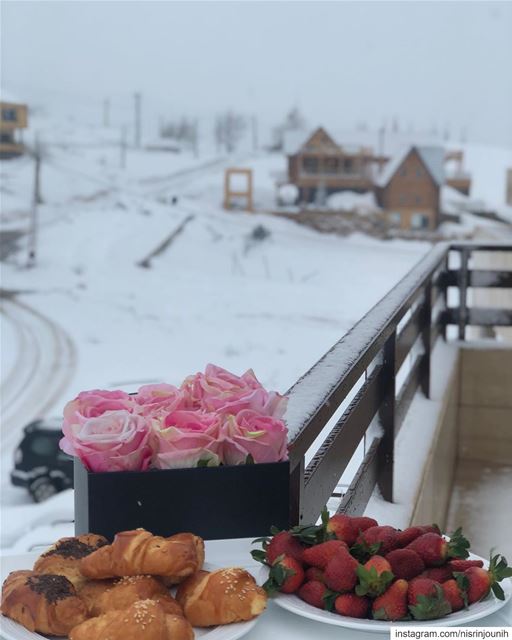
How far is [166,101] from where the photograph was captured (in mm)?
21922


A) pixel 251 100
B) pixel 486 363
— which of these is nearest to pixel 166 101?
pixel 251 100

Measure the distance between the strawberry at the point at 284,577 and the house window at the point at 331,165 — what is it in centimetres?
1709

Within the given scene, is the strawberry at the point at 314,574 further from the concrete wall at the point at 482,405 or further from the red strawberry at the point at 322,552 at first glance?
the concrete wall at the point at 482,405

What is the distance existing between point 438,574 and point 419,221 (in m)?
17.6

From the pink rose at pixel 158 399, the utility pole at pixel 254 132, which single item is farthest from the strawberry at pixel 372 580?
the utility pole at pixel 254 132

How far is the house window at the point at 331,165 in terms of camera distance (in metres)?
17.5

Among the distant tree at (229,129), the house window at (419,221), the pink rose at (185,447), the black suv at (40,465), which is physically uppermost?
the distant tree at (229,129)

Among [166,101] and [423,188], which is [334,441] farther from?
[166,101]

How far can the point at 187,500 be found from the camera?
28.0 inches

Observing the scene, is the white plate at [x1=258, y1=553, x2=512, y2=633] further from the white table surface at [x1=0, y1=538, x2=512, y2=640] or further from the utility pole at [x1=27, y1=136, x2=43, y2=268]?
the utility pole at [x1=27, y1=136, x2=43, y2=268]

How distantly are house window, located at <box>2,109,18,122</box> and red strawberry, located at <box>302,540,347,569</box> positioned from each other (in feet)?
66.0

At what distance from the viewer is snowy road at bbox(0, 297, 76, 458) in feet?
73.7

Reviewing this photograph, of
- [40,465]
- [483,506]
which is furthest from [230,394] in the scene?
[40,465]

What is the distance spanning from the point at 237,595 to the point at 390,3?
26.3 m
